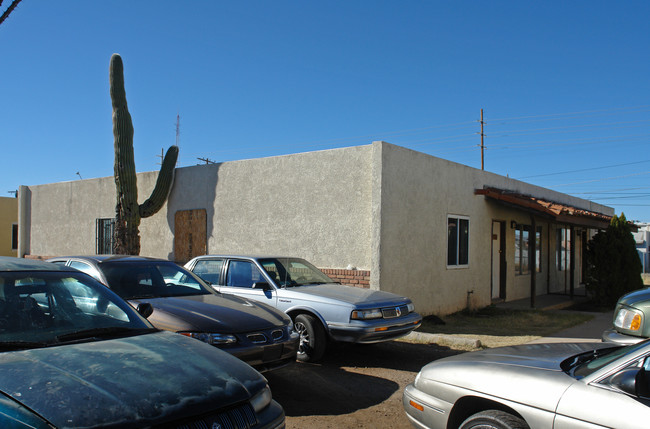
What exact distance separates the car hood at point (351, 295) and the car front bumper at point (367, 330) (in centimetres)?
26

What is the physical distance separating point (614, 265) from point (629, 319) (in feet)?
30.6

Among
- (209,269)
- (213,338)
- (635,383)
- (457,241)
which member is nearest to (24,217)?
(209,269)

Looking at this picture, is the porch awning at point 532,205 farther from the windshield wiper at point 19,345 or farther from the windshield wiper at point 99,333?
the windshield wiper at point 19,345

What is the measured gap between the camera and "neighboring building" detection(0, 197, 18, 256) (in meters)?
26.3

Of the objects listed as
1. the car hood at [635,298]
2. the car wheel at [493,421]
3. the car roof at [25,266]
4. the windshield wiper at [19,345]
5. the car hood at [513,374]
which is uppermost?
the car roof at [25,266]

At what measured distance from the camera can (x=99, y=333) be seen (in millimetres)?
3484

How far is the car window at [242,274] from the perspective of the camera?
7.86 metres

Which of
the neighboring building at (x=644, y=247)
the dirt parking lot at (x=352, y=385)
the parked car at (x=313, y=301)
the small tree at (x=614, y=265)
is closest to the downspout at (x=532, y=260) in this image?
the small tree at (x=614, y=265)

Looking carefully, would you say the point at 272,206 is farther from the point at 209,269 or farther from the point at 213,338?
the point at 213,338

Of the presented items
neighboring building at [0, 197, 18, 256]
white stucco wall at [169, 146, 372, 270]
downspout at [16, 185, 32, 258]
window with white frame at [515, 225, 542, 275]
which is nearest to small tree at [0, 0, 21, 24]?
white stucco wall at [169, 146, 372, 270]

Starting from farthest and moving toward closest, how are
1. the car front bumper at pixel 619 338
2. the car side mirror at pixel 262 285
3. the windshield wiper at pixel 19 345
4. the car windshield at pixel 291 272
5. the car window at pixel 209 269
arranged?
the car window at pixel 209 269 < the car windshield at pixel 291 272 < the car side mirror at pixel 262 285 < the car front bumper at pixel 619 338 < the windshield wiper at pixel 19 345

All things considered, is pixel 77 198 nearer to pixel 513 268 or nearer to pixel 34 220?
pixel 34 220

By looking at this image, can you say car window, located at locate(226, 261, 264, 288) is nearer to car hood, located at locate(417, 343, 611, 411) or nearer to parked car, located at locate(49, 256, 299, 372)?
parked car, located at locate(49, 256, 299, 372)

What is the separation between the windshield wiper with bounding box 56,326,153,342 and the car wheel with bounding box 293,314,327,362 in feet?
11.5
